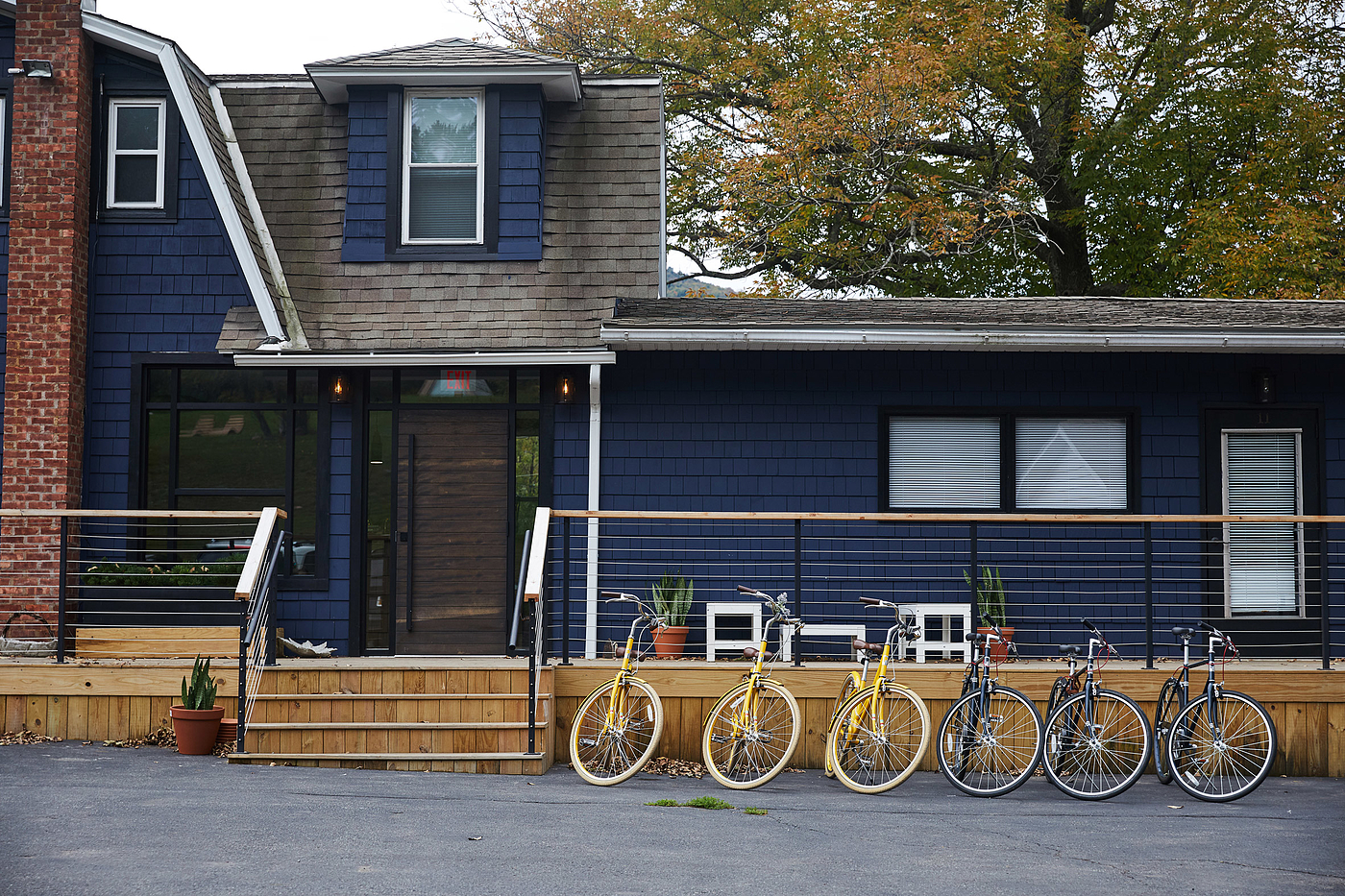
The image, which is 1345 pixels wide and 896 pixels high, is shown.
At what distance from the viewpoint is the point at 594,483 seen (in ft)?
31.5

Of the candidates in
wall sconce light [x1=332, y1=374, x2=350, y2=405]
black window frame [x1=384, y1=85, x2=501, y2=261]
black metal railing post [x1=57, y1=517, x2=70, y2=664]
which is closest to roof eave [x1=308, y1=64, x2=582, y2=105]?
black window frame [x1=384, y1=85, x2=501, y2=261]

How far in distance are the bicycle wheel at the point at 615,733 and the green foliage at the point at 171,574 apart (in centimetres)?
314

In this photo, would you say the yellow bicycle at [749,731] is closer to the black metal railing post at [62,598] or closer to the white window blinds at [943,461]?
the white window blinds at [943,461]

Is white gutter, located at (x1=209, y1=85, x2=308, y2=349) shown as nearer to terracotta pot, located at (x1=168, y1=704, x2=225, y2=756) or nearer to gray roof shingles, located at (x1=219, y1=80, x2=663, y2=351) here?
gray roof shingles, located at (x1=219, y1=80, x2=663, y2=351)

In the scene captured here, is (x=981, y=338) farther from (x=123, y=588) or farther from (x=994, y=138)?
(x=994, y=138)

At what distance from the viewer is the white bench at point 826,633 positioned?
29.2ft

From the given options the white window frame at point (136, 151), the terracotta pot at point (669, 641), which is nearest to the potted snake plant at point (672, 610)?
the terracotta pot at point (669, 641)

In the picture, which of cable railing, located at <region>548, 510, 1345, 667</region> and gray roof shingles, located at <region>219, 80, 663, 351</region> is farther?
gray roof shingles, located at <region>219, 80, 663, 351</region>

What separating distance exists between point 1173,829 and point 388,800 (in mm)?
4203

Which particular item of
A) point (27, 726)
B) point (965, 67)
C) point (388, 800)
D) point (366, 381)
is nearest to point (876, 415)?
point (366, 381)

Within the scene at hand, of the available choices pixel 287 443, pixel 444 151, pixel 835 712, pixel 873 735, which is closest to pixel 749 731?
pixel 873 735

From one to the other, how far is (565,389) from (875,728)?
3.77m

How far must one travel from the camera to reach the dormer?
9852 millimetres

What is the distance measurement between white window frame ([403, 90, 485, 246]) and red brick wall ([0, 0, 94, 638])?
2.50m
